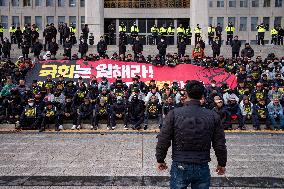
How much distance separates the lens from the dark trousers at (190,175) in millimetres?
4539

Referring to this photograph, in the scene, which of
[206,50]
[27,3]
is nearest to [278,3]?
[206,50]

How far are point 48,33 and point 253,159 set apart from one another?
19.1m

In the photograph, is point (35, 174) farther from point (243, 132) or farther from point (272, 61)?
point (272, 61)

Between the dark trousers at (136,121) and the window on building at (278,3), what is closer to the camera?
the dark trousers at (136,121)

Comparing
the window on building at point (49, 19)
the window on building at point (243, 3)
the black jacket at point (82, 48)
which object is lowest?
the black jacket at point (82, 48)

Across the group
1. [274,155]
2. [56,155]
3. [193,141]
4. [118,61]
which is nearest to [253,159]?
[274,155]

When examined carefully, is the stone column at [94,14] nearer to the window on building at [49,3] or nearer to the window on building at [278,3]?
the window on building at [49,3]

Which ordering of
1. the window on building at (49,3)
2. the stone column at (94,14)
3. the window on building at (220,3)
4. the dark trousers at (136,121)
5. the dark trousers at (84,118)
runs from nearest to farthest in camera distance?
the dark trousers at (136,121) < the dark trousers at (84,118) < the stone column at (94,14) < the window on building at (49,3) < the window on building at (220,3)

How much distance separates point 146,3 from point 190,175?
1575 inches

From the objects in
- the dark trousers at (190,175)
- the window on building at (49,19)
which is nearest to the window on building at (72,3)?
the window on building at (49,19)

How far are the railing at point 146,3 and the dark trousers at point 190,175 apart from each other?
38.7 meters

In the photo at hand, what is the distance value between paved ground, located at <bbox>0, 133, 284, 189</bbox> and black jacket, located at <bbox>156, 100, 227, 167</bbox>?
3030 mm

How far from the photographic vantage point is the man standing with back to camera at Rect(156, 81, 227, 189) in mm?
4543

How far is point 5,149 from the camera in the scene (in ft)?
36.5
